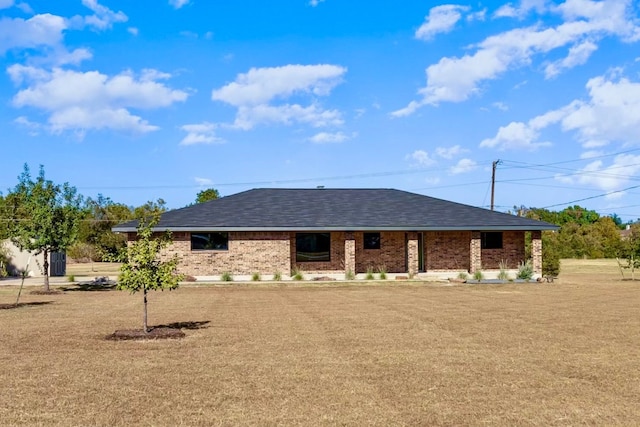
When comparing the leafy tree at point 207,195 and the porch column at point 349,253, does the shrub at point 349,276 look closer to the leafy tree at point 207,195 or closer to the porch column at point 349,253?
the porch column at point 349,253

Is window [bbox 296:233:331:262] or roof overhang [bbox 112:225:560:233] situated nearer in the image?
roof overhang [bbox 112:225:560:233]

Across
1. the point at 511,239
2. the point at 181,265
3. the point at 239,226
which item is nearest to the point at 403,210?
the point at 511,239

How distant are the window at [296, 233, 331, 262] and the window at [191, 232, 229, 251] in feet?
13.6

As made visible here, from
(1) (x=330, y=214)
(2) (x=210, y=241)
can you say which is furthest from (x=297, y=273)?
(2) (x=210, y=241)

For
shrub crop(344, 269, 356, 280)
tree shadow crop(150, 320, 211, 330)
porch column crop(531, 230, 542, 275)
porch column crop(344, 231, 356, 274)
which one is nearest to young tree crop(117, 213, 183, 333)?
tree shadow crop(150, 320, 211, 330)

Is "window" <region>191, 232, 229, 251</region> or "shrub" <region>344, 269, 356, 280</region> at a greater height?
"window" <region>191, 232, 229, 251</region>

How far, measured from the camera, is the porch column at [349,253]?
1419 inches

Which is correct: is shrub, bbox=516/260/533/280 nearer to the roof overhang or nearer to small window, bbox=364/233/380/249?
the roof overhang

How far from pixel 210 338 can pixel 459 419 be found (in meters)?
7.58

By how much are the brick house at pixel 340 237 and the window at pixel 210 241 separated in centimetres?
5

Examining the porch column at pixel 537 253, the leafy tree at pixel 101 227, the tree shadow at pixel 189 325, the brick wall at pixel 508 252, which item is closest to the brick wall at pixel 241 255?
the brick wall at pixel 508 252

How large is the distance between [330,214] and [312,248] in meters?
2.28

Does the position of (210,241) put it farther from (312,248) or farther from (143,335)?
(143,335)

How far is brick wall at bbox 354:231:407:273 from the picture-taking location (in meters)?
37.8
